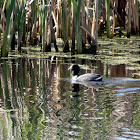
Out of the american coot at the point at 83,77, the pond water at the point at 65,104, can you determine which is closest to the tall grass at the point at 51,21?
the pond water at the point at 65,104

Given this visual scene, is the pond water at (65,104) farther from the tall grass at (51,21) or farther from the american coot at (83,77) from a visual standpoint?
the tall grass at (51,21)

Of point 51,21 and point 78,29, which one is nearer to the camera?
point 78,29

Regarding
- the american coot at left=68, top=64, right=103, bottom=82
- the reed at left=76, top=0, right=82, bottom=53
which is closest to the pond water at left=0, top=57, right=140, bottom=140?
the american coot at left=68, top=64, right=103, bottom=82

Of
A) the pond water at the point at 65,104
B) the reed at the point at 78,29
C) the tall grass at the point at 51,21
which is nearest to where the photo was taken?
the pond water at the point at 65,104

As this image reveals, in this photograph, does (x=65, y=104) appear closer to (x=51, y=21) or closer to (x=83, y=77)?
(x=83, y=77)

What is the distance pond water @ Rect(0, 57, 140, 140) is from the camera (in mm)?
4141

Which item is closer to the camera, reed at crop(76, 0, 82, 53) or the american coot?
the american coot

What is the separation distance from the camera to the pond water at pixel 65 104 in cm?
414

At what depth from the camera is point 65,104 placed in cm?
529

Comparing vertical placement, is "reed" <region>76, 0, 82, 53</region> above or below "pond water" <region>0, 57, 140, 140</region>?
above

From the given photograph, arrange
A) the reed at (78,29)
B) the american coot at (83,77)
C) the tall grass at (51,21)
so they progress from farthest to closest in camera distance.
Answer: the tall grass at (51,21) → the reed at (78,29) → the american coot at (83,77)

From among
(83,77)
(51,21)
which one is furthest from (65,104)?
(51,21)

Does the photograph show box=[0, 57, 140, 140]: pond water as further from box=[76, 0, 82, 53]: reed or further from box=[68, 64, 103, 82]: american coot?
box=[76, 0, 82, 53]: reed

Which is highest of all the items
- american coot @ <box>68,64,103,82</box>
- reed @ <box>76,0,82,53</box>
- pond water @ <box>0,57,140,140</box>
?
reed @ <box>76,0,82,53</box>
